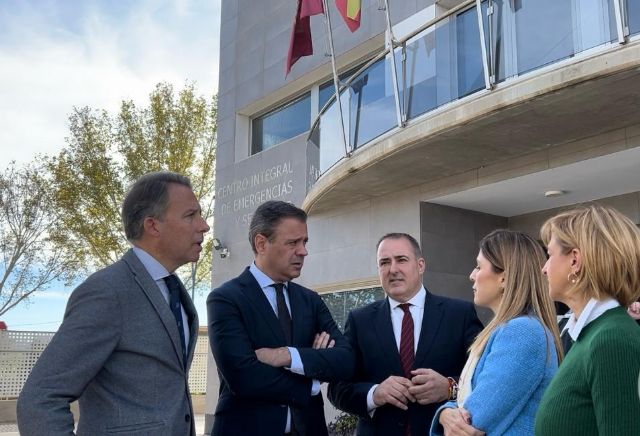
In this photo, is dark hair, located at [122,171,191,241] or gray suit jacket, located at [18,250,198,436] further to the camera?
dark hair, located at [122,171,191,241]

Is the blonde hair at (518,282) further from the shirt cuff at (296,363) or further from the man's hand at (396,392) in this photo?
the shirt cuff at (296,363)

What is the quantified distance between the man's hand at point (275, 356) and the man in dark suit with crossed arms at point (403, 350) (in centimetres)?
63

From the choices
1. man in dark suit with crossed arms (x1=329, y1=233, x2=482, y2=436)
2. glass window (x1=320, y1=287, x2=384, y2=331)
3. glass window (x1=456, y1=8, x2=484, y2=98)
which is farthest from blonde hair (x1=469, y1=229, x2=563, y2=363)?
glass window (x1=320, y1=287, x2=384, y2=331)

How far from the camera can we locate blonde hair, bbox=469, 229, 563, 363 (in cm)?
295

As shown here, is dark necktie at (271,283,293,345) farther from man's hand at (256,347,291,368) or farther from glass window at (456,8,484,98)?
glass window at (456,8,484,98)

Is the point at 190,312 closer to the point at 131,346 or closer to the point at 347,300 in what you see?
the point at 131,346

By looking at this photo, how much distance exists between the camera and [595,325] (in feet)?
7.18

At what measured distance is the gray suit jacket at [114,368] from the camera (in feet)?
7.75

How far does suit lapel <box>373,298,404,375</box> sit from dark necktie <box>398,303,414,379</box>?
0.03 metres

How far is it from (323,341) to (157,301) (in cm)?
130

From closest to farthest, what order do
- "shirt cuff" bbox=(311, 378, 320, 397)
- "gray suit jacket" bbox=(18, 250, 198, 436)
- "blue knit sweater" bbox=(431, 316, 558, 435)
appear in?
"gray suit jacket" bbox=(18, 250, 198, 436) < "blue knit sweater" bbox=(431, 316, 558, 435) < "shirt cuff" bbox=(311, 378, 320, 397)

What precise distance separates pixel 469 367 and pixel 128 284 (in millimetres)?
1506

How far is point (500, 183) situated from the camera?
9.64 metres

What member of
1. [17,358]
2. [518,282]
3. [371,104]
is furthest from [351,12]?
[17,358]
